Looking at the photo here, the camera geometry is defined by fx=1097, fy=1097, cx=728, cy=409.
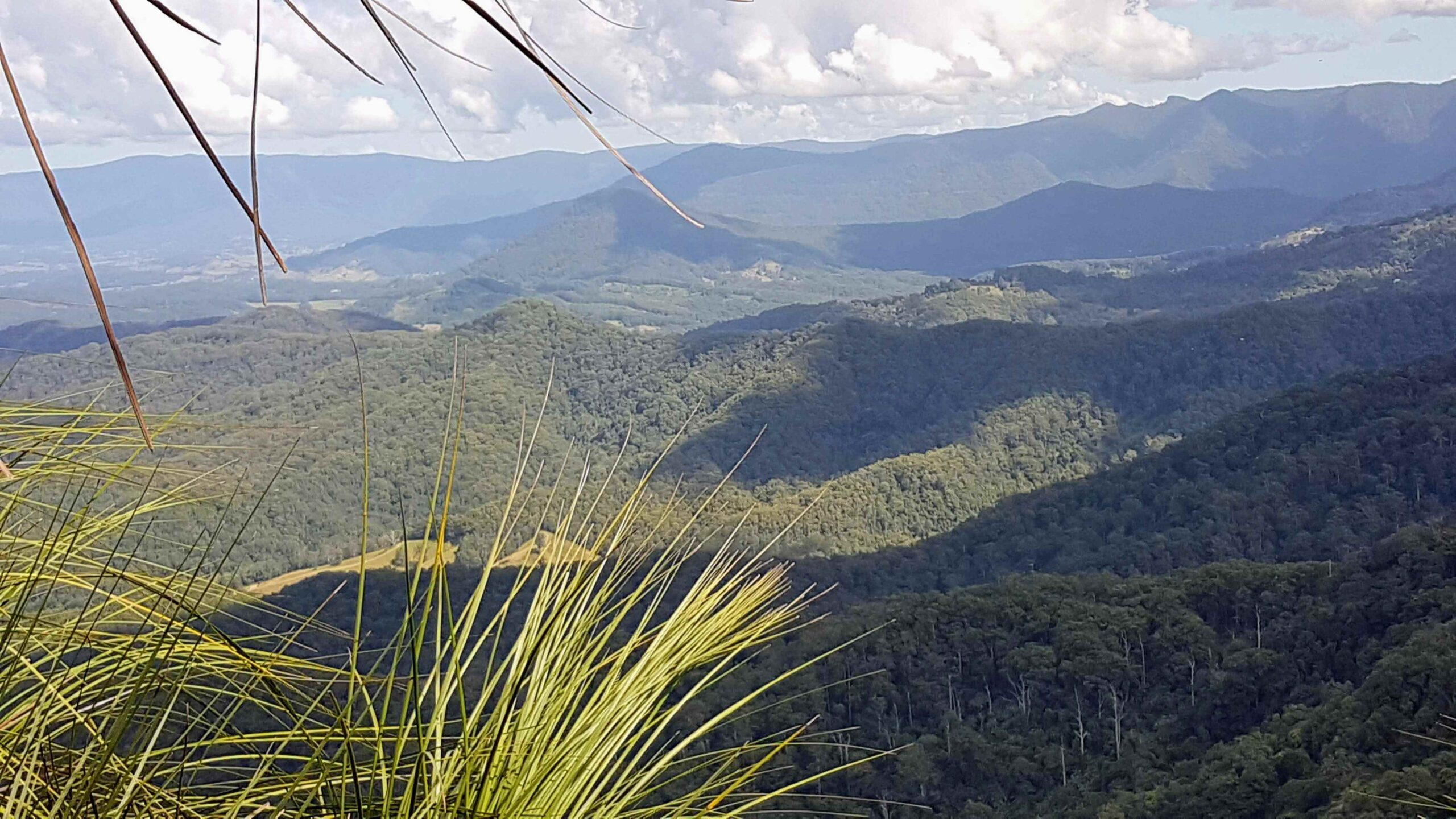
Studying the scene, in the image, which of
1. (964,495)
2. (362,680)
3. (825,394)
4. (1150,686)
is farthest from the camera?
(825,394)

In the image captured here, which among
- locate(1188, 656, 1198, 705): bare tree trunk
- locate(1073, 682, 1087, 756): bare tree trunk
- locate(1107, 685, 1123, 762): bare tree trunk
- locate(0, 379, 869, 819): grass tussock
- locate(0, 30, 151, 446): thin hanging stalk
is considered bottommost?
locate(1073, 682, 1087, 756): bare tree trunk

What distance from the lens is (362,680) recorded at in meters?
0.89

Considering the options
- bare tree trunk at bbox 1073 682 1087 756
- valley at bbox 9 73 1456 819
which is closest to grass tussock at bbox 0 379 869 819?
valley at bbox 9 73 1456 819

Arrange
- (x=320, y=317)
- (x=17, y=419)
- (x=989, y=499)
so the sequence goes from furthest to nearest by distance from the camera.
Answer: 1. (x=320, y=317)
2. (x=989, y=499)
3. (x=17, y=419)

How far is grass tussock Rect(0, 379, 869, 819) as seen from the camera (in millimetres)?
896

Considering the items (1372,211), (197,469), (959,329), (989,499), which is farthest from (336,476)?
(1372,211)

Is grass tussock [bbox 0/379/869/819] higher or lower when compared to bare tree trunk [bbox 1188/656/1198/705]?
higher

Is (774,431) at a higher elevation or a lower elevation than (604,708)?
lower

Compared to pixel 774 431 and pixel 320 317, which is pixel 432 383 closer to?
pixel 774 431

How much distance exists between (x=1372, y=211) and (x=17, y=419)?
170 m

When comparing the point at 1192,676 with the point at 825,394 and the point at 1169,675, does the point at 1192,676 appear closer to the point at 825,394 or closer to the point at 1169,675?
the point at 1169,675

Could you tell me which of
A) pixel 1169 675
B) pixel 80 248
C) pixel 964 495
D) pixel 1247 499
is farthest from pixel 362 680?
pixel 964 495

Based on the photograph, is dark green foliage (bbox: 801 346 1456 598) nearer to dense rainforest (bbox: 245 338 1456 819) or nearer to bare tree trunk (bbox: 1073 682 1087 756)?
dense rainforest (bbox: 245 338 1456 819)

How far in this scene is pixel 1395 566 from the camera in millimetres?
22781
